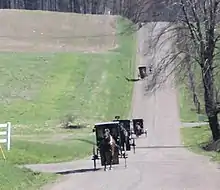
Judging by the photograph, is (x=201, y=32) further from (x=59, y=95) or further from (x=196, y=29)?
(x=59, y=95)

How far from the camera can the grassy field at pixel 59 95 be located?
125 ft

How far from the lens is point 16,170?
20781 millimetres

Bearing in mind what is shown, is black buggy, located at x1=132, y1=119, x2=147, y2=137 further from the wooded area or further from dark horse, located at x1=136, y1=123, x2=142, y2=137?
the wooded area

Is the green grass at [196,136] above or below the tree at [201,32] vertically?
below

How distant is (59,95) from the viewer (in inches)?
2657

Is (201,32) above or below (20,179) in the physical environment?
above

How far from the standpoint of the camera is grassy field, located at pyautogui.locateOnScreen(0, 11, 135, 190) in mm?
38000

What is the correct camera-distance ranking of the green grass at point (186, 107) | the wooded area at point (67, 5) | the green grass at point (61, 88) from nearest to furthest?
the green grass at point (61, 88) → the green grass at point (186, 107) → the wooded area at point (67, 5)

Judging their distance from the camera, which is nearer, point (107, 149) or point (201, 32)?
point (107, 149)

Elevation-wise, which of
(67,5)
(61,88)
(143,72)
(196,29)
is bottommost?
(61,88)

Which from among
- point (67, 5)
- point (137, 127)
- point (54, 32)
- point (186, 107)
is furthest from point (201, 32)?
point (67, 5)

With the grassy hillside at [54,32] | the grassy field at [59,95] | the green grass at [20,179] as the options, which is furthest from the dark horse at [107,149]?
the grassy hillside at [54,32]

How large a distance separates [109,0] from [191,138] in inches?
3556

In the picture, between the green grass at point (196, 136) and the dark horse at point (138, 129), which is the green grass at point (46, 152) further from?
the dark horse at point (138, 129)
